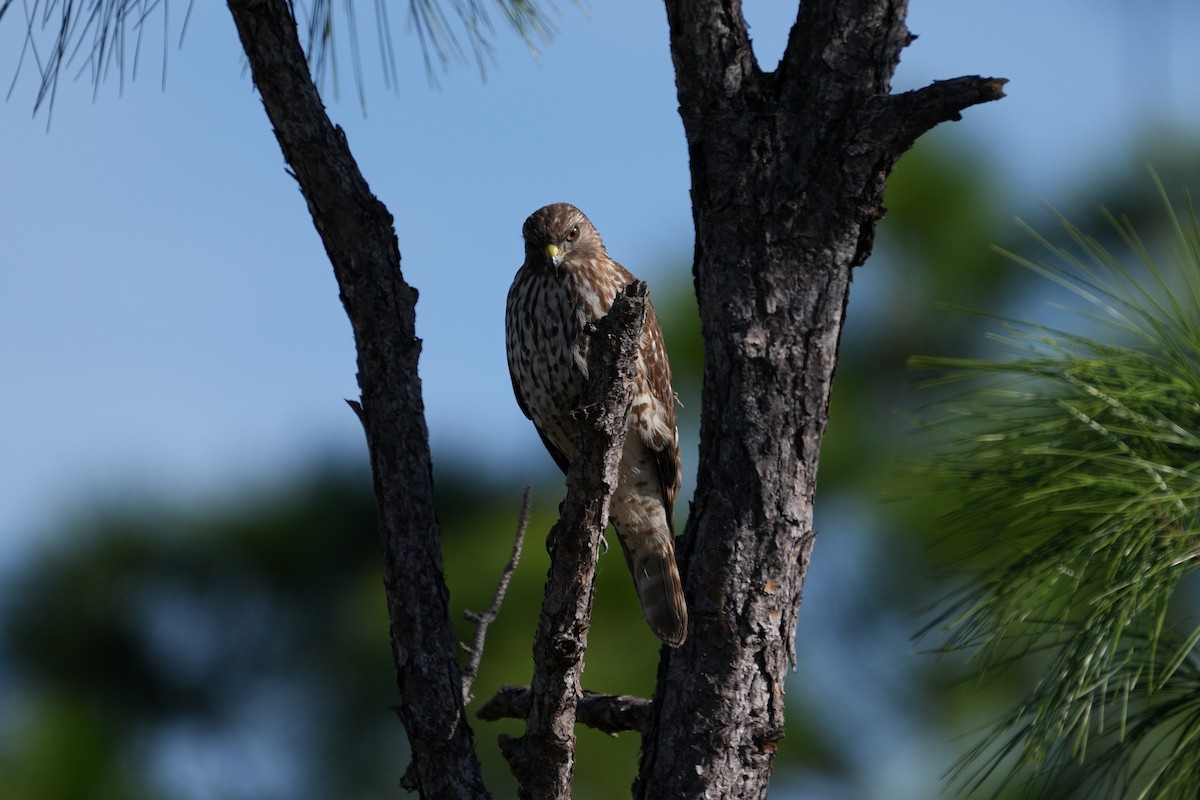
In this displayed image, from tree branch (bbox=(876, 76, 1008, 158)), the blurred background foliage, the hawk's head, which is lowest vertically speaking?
the blurred background foliage

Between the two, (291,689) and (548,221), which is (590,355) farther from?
(291,689)

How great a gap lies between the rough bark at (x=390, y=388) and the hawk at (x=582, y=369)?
77 cm

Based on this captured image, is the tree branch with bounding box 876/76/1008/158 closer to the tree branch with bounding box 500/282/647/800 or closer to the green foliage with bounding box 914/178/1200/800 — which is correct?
the green foliage with bounding box 914/178/1200/800

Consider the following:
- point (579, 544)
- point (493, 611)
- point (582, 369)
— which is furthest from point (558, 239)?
point (579, 544)

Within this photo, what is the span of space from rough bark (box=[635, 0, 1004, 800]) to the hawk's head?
Answer: 59cm

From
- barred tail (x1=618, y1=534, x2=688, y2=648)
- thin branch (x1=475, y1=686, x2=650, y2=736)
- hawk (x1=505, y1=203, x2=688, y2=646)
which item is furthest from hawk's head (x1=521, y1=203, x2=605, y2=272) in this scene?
thin branch (x1=475, y1=686, x2=650, y2=736)

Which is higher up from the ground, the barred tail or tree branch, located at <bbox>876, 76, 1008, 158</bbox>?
tree branch, located at <bbox>876, 76, 1008, 158</bbox>

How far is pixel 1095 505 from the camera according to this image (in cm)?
240

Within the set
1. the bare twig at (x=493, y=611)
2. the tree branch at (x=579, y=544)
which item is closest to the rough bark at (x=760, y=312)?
the bare twig at (x=493, y=611)

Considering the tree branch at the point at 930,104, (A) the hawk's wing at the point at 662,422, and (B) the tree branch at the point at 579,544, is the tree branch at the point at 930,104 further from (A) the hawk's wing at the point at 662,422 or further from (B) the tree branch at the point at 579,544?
(A) the hawk's wing at the point at 662,422

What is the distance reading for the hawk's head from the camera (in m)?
3.34

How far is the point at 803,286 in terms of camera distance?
2715 millimetres

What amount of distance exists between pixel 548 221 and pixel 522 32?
0.52 meters

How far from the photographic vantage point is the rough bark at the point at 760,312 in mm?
2611
